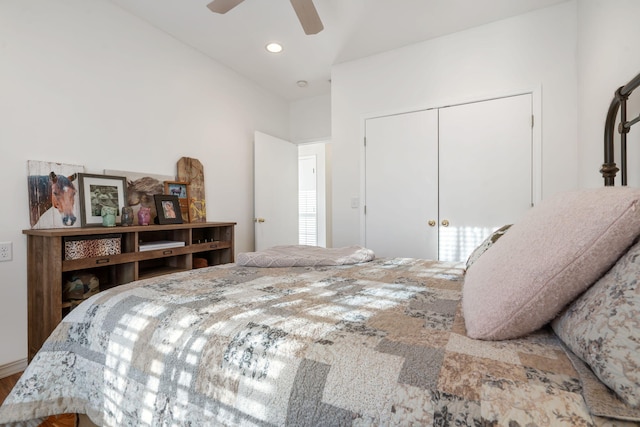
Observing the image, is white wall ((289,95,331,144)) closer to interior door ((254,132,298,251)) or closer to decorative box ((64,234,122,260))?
interior door ((254,132,298,251))

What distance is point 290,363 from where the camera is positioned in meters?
0.69

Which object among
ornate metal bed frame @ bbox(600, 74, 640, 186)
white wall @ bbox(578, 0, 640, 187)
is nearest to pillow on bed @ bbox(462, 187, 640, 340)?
ornate metal bed frame @ bbox(600, 74, 640, 186)

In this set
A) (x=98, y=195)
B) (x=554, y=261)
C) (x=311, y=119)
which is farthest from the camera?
(x=311, y=119)

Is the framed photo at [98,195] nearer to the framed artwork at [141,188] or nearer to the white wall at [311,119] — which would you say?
the framed artwork at [141,188]

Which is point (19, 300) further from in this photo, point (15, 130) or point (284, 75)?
point (284, 75)

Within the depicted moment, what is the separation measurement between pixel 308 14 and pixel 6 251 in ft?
8.21

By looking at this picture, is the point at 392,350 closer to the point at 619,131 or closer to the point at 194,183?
the point at 619,131

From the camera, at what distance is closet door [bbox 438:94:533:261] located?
2518mm

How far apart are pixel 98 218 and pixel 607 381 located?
2797 millimetres

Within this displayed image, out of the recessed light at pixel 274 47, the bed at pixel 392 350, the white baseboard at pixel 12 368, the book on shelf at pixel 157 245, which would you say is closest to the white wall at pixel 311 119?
the recessed light at pixel 274 47

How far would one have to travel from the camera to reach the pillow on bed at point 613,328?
0.48 metres

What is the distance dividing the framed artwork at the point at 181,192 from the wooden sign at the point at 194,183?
0.12 ft

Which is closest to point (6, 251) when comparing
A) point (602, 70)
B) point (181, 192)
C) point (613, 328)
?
point (181, 192)

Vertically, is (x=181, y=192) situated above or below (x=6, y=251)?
above
